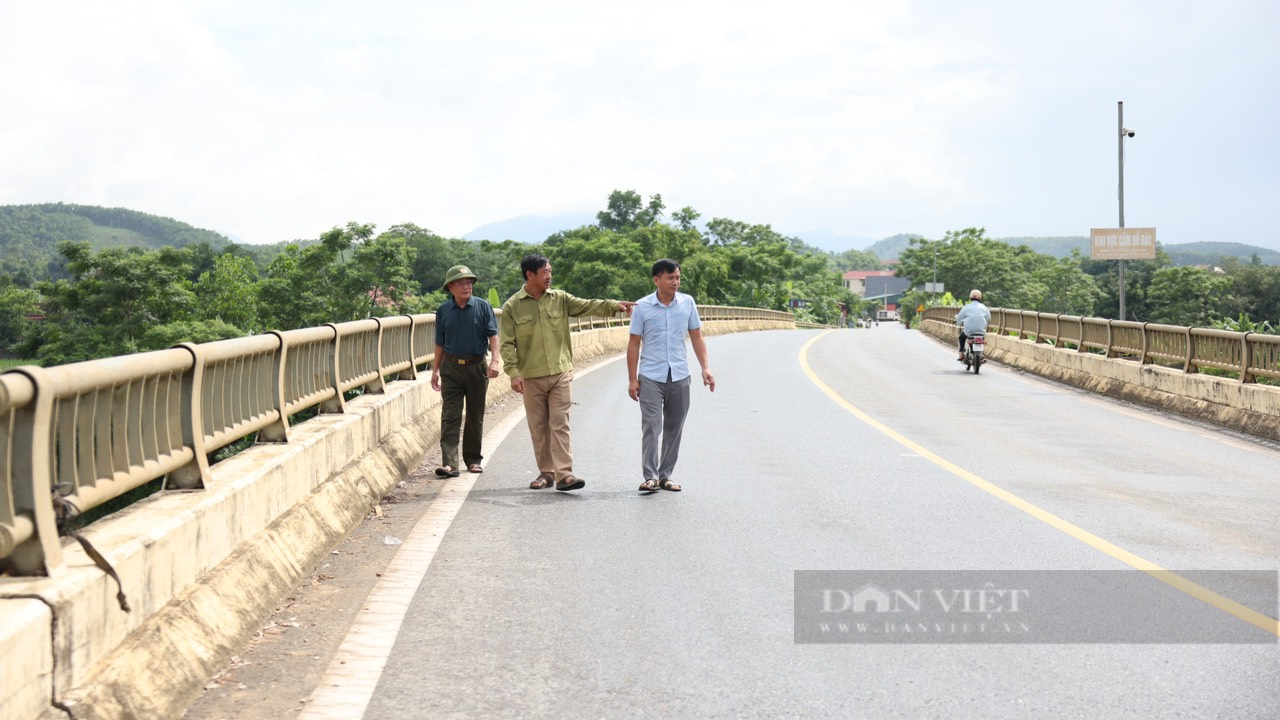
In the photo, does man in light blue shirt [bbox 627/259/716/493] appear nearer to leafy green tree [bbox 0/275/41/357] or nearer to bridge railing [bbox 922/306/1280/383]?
bridge railing [bbox 922/306/1280/383]

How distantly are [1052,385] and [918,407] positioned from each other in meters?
6.49

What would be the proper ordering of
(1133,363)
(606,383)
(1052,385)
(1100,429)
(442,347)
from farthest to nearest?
(1052,385), (606,383), (1133,363), (1100,429), (442,347)

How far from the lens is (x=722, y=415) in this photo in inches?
612

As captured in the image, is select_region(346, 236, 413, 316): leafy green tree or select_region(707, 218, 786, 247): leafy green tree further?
select_region(707, 218, 786, 247): leafy green tree

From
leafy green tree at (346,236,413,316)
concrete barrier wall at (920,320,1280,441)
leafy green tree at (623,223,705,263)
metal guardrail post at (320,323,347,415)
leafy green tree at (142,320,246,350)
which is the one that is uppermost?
leafy green tree at (623,223,705,263)

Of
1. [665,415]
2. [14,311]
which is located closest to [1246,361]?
[665,415]

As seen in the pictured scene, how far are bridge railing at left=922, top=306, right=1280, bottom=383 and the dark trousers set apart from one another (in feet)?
32.1

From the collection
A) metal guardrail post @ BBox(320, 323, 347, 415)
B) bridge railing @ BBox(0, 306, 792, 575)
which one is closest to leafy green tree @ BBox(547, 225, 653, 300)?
metal guardrail post @ BBox(320, 323, 347, 415)

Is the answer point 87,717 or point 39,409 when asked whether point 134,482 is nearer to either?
point 39,409

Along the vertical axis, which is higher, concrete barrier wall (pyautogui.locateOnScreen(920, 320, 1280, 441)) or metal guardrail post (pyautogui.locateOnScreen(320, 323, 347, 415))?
metal guardrail post (pyautogui.locateOnScreen(320, 323, 347, 415))

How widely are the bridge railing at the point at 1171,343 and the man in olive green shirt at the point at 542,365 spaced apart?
9419 mm

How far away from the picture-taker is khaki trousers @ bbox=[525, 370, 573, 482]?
31.2 ft

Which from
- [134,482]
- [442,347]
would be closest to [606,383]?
[442,347]

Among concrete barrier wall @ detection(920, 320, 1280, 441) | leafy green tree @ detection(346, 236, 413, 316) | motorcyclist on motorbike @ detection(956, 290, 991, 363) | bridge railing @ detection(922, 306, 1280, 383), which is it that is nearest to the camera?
concrete barrier wall @ detection(920, 320, 1280, 441)
